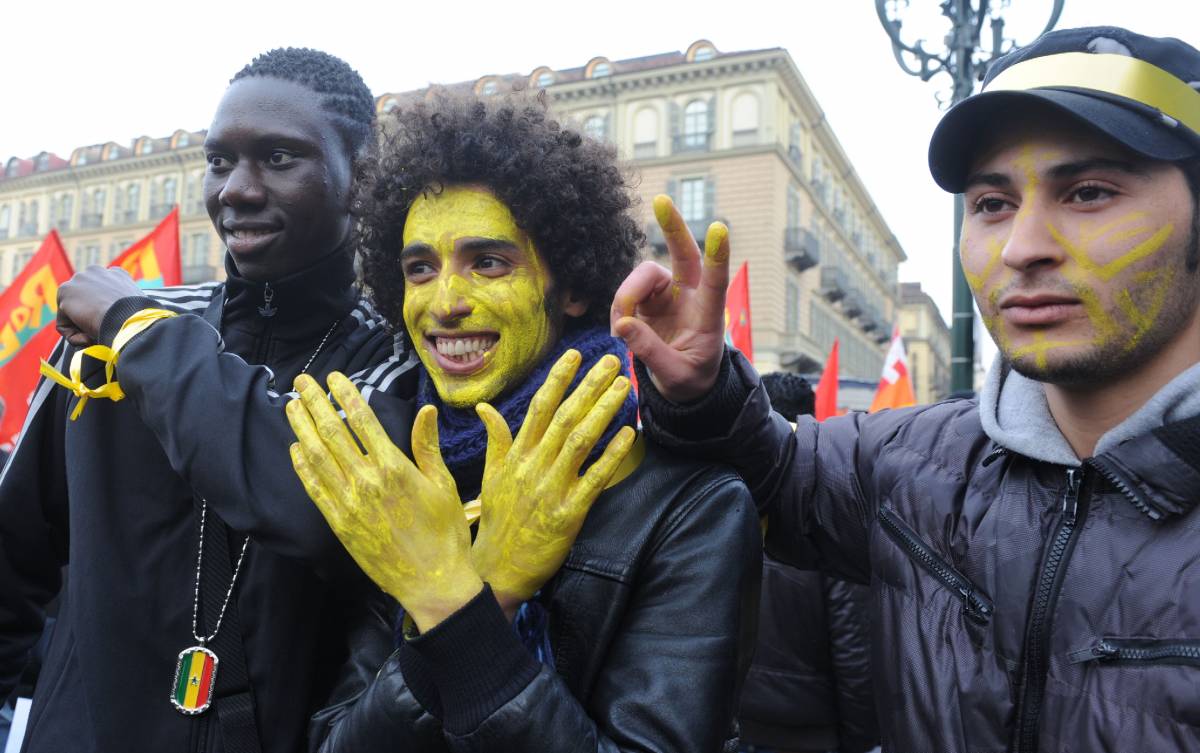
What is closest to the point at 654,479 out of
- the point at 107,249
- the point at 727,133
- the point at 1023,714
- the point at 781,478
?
the point at 781,478

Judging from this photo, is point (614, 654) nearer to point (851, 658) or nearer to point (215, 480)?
point (215, 480)

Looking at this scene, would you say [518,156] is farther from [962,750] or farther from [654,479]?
[962,750]

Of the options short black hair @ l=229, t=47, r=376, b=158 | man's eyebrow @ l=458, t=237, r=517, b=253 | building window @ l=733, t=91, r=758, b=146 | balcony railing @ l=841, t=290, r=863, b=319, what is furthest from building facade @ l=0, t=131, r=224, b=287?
man's eyebrow @ l=458, t=237, r=517, b=253

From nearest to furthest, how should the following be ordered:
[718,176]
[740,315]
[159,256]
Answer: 1. [159,256]
2. [740,315]
3. [718,176]

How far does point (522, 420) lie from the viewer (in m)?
1.85

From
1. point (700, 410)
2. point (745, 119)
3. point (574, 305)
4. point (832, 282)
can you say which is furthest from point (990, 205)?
point (832, 282)

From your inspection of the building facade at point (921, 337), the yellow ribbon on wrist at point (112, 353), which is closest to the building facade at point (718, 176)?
the yellow ribbon on wrist at point (112, 353)

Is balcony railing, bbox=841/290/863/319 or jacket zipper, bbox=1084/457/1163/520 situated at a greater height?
balcony railing, bbox=841/290/863/319

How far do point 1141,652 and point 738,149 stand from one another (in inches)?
1280

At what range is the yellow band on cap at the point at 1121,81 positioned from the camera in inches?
58.9

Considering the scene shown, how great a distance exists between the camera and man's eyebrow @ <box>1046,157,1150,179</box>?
1.52 m

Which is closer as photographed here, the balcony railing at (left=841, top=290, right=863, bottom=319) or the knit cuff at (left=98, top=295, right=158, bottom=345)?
the knit cuff at (left=98, top=295, right=158, bottom=345)

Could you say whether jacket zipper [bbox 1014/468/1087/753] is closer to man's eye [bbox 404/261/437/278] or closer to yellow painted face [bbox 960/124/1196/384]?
yellow painted face [bbox 960/124/1196/384]

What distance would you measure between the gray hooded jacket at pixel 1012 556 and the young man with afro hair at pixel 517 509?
0.25 meters
